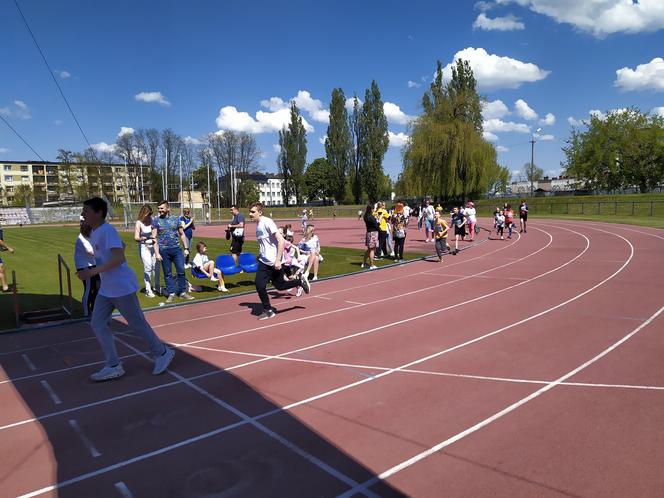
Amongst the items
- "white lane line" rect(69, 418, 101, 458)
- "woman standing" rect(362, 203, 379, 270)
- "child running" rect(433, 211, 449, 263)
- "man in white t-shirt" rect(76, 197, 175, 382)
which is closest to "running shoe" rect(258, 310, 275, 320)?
"man in white t-shirt" rect(76, 197, 175, 382)

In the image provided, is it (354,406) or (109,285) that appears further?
(109,285)

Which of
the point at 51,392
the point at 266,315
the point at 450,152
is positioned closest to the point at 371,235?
the point at 266,315

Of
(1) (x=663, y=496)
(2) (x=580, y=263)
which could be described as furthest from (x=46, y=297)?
(2) (x=580, y=263)

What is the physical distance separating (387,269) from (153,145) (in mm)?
78988

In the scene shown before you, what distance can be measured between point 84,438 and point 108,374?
1453 mm

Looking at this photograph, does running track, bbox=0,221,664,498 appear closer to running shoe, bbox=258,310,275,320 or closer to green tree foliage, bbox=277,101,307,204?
running shoe, bbox=258,310,275,320

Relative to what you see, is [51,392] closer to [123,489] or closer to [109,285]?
[109,285]

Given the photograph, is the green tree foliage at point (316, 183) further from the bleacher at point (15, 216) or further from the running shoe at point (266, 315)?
the running shoe at point (266, 315)

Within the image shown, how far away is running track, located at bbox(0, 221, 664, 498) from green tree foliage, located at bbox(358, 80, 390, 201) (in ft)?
209

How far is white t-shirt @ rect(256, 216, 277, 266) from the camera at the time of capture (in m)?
7.86

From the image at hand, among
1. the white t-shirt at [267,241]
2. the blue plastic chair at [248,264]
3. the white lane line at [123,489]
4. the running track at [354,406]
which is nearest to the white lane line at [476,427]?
the running track at [354,406]

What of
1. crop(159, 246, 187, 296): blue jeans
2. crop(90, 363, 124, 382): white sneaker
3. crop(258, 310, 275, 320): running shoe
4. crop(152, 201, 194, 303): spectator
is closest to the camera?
crop(90, 363, 124, 382): white sneaker

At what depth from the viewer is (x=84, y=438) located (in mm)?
3984

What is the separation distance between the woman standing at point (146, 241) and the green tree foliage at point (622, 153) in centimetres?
6339
